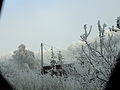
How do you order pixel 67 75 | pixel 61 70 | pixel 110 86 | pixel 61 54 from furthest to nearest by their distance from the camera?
pixel 61 54, pixel 61 70, pixel 67 75, pixel 110 86

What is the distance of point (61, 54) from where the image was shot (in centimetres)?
1505

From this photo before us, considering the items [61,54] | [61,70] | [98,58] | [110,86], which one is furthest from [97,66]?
[110,86]

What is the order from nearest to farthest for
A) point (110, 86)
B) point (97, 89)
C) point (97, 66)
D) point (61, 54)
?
point (110, 86)
point (97, 89)
point (97, 66)
point (61, 54)

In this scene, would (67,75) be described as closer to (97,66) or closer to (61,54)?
(97,66)

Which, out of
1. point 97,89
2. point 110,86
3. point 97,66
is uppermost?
point 110,86

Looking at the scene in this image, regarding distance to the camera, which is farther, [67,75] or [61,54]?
[61,54]

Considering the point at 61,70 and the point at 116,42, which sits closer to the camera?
the point at 116,42

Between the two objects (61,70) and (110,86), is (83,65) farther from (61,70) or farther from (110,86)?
(110,86)

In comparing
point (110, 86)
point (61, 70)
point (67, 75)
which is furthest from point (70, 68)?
point (110, 86)

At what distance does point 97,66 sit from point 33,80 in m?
2.22

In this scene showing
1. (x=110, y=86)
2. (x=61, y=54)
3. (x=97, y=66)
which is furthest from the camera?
(x=61, y=54)

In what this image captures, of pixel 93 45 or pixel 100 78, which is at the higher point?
pixel 93 45

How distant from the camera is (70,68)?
441 inches

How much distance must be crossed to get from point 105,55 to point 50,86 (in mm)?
2159
